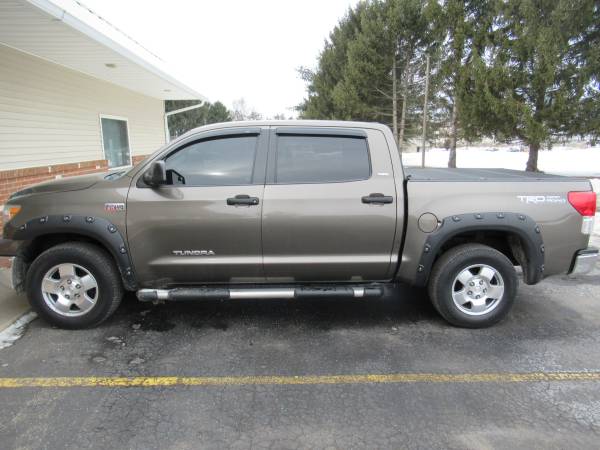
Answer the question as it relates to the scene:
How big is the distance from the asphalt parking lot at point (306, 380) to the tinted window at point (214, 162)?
1388 mm

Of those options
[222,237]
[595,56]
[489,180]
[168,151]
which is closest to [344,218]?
[222,237]

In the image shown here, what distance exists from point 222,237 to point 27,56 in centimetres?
648

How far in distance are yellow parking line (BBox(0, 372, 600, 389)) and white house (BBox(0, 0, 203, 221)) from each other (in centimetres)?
437

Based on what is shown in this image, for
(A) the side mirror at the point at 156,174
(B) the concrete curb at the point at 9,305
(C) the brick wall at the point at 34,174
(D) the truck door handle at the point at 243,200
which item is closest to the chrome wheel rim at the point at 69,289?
(B) the concrete curb at the point at 9,305

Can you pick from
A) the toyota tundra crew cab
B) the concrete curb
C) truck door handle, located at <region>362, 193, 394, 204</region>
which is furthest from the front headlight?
truck door handle, located at <region>362, 193, 394, 204</region>

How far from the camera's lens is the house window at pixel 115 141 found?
10.5m

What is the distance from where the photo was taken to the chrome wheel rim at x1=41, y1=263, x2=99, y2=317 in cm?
363

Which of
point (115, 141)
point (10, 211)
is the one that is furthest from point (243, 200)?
point (115, 141)

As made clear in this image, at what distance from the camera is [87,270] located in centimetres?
360

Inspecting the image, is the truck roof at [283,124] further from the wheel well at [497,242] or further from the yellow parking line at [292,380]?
the yellow parking line at [292,380]

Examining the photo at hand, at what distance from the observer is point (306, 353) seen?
3.39 meters

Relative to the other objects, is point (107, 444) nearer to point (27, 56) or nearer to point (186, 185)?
point (186, 185)

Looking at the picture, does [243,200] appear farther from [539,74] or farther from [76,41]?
[539,74]

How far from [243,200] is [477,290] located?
2.26m
